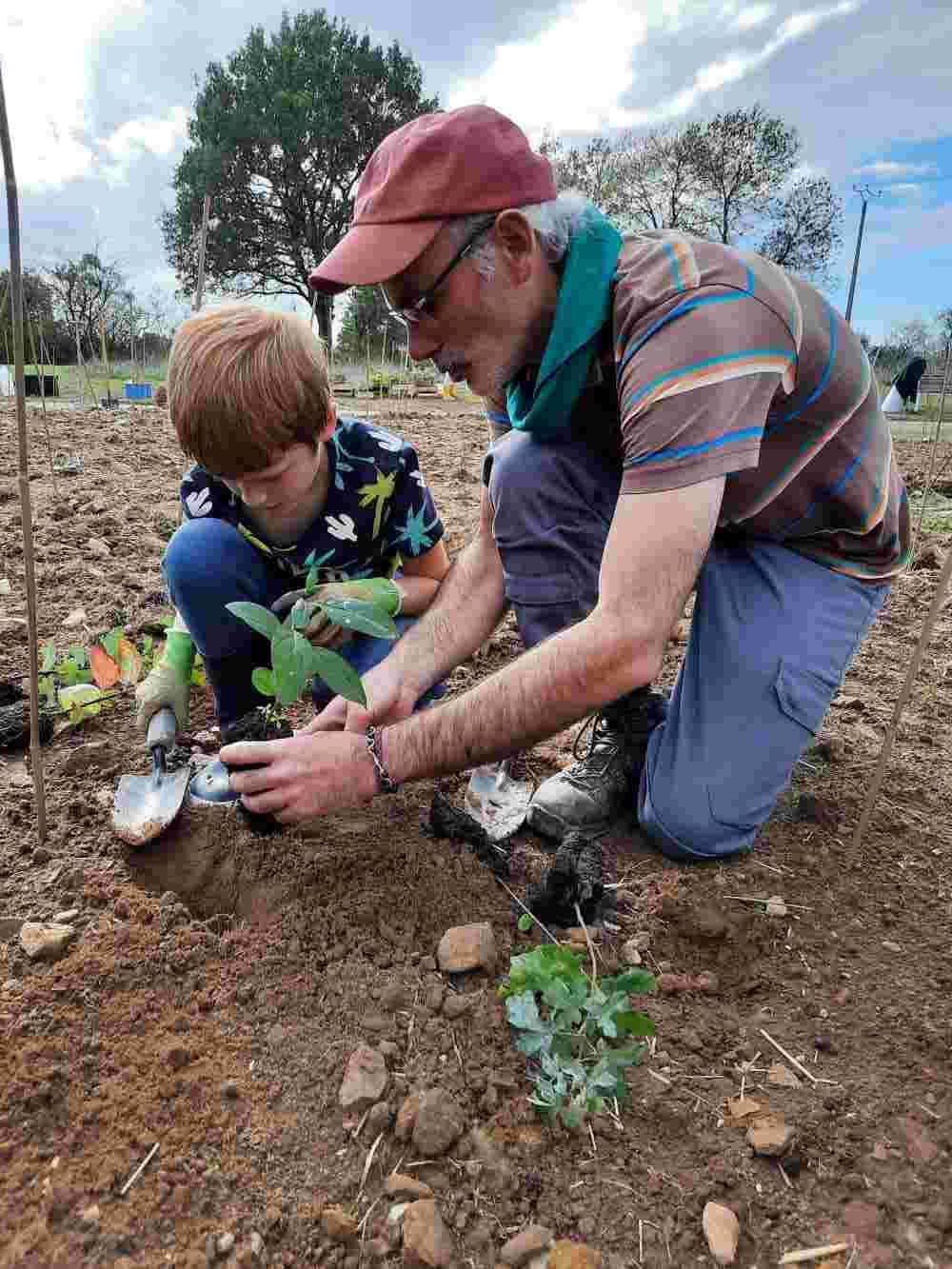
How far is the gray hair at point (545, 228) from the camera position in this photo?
4.56ft

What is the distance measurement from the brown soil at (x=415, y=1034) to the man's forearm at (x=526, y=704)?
0.93ft

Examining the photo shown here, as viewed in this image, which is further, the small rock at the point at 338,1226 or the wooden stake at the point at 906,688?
the wooden stake at the point at 906,688

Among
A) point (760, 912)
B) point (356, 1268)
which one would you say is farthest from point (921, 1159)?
point (356, 1268)

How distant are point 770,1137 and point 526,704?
65 cm

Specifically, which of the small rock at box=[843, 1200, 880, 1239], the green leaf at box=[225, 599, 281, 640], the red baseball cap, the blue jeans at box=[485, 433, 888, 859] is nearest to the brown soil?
the small rock at box=[843, 1200, 880, 1239]

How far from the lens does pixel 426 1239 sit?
0.93 m

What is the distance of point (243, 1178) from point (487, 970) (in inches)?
17.3

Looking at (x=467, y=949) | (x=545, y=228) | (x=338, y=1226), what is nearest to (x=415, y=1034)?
(x=467, y=949)

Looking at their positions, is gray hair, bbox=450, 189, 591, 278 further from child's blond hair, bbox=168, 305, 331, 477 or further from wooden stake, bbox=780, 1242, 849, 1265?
wooden stake, bbox=780, 1242, 849, 1265

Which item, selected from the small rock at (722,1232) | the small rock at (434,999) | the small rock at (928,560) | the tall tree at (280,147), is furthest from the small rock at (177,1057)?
the tall tree at (280,147)

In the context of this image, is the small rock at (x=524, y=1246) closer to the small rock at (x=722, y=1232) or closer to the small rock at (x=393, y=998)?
the small rock at (x=722, y=1232)

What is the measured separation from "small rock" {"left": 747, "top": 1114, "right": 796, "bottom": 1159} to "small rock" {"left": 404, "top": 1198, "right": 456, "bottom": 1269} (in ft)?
1.29

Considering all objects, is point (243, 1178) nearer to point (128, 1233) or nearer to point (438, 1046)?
point (128, 1233)

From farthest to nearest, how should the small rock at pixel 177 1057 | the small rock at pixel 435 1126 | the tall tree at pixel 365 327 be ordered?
1. the tall tree at pixel 365 327
2. the small rock at pixel 177 1057
3. the small rock at pixel 435 1126
